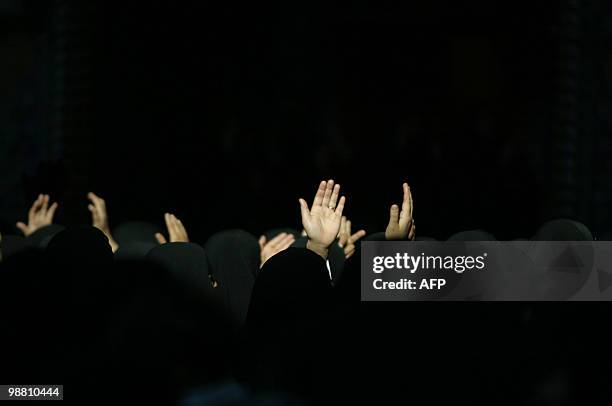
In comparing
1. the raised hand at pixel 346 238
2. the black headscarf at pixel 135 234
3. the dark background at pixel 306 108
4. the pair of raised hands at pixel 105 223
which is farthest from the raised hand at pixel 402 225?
the dark background at pixel 306 108

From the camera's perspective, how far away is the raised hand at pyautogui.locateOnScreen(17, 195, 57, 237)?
4.62 meters

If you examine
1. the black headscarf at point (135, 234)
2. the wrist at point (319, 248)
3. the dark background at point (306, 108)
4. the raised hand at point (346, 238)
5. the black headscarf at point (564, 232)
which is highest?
the dark background at point (306, 108)

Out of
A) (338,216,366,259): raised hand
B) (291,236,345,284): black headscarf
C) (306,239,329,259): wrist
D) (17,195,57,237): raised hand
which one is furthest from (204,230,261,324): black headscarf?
(17,195,57,237): raised hand

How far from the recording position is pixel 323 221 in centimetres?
332

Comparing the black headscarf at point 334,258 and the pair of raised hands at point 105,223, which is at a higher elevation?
the pair of raised hands at point 105,223

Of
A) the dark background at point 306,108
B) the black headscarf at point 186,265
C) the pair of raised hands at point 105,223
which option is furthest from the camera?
the dark background at point 306,108

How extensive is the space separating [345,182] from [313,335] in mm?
5674

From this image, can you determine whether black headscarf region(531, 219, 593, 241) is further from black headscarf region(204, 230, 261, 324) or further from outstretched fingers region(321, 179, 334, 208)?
black headscarf region(204, 230, 261, 324)

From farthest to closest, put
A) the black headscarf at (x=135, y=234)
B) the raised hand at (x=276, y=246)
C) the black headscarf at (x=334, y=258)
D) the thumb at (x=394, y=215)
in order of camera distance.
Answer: the black headscarf at (x=135, y=234)
the raised hand at (x=276, y=246)
the black headscarf at (x=334, y=258)
the thumb at (x=394, y=215)

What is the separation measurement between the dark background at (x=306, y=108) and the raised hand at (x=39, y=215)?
2.75m

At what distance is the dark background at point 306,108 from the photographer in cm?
758

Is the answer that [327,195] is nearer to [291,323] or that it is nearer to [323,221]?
[323,221]

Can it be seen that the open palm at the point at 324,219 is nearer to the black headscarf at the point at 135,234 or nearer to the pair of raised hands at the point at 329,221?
the pair of raised hands at the point at 329,221

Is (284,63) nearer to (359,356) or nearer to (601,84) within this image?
(601,84)
